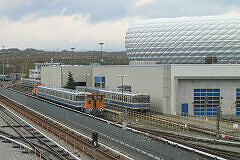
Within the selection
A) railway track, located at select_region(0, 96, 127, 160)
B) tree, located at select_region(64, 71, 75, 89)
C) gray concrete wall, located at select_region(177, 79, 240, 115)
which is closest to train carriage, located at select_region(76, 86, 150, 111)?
gray concrete wall, located at select_region(177, 79, 240, 115)

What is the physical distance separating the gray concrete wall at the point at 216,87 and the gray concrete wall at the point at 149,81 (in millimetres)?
2227

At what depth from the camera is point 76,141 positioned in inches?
1044

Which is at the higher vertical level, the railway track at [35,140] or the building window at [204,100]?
the building window at [204,100]

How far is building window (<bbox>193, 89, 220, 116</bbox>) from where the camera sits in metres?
47.3

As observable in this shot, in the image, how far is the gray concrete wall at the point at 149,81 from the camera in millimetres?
47778

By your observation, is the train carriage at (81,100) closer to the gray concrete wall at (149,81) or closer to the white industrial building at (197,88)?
the gray concrete wall at (149,81)

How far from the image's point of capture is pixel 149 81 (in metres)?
50.7

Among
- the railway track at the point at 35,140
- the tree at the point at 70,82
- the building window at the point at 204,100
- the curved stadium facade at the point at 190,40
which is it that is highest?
the curved stadium facade at the point at 190,40

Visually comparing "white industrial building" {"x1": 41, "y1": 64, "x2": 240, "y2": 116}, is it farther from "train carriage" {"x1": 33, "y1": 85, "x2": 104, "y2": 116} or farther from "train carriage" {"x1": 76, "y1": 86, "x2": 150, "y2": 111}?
"train carriage" {"x1": 33, "y1": 85, "x2": 104, "y2": 116}

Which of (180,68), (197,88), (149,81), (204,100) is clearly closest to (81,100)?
(149,81)

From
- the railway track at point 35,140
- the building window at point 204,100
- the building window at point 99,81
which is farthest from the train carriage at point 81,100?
the building window at point 204,100

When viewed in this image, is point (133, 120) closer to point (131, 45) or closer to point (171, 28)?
point (171, 28)

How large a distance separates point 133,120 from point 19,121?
40.5ft

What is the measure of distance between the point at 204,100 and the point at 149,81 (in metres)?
8.09
